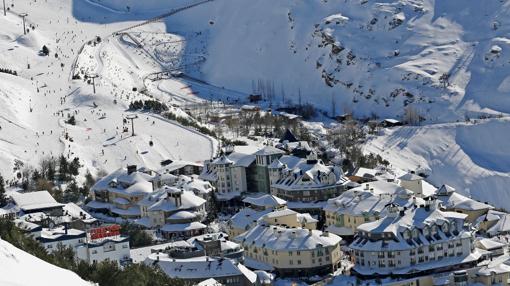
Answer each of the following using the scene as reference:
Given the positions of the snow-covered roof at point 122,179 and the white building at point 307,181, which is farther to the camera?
the snow-covered roof at point 122,179

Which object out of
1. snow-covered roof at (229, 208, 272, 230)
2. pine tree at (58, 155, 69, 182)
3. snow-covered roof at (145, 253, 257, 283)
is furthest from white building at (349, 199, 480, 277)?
pine tree at (58, 155, 69, 182)

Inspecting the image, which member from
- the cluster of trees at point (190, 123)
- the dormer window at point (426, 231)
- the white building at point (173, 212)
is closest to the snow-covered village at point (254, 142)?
the dormer window at point (426, 231)

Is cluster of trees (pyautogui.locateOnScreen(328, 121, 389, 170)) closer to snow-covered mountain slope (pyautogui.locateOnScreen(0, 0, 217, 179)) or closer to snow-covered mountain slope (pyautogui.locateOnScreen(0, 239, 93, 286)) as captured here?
snow-covered mountain slope (pyautogui.locateOnScreen(0, 0, 217, 179))

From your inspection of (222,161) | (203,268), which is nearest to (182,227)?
(222,161)

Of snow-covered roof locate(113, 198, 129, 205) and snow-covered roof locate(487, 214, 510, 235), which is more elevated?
snow-covered roof locate(113, 198, 129, 205)

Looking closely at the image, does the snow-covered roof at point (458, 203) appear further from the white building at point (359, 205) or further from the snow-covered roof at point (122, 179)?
the snow-covered roof at point (122, 179)

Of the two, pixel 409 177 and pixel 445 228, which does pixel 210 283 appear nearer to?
pixel 445 228
